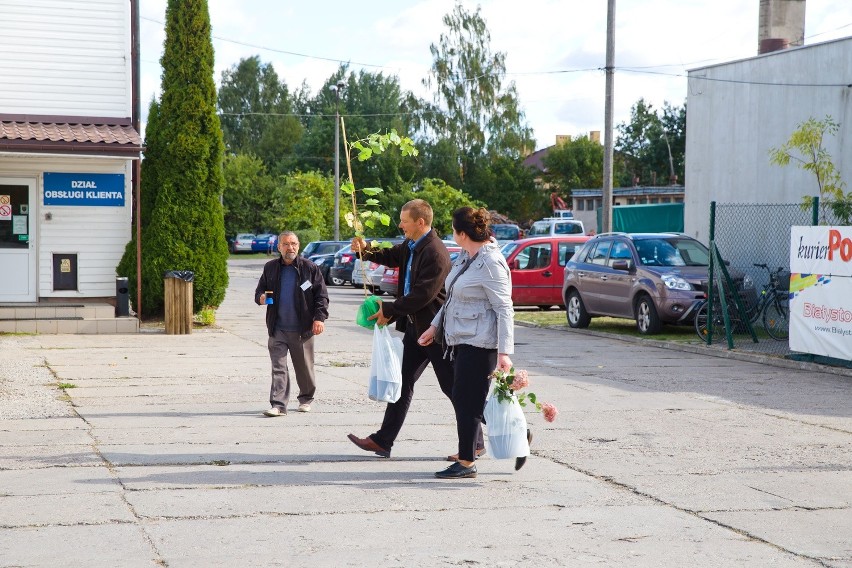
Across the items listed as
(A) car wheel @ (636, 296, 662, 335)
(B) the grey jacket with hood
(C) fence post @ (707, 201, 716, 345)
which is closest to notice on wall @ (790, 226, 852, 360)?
(C) fence post @ (707, 201, 716, 345)

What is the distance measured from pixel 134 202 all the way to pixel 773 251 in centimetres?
1156

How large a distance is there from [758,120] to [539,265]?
5218 mm

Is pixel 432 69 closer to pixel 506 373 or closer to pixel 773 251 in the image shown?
pixel 773 251

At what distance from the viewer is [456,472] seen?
7.62m

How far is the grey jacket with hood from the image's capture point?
7480 millimetres

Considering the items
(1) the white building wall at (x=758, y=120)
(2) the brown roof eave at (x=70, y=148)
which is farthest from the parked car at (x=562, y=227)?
(2) the brown roof eave at (x=70, y=148)

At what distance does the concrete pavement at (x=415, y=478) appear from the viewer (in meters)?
5.88

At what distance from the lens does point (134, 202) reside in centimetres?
2072

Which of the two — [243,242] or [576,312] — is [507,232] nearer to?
[576,312]

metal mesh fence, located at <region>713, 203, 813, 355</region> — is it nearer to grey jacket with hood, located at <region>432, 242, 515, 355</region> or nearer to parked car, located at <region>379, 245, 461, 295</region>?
parked car, located at <region>379, 245, 461, 295</region>

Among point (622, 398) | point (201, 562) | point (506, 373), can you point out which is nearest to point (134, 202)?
point (622, 398)

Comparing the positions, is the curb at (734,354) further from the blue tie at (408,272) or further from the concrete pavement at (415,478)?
the blue tie at (408,272)

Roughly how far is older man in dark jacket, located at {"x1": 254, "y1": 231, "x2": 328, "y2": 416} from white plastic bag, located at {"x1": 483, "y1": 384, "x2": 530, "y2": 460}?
3180 millimetres

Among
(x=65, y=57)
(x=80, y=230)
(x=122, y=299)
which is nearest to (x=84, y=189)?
(x=80, y=230)
